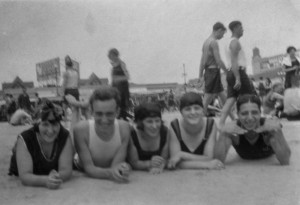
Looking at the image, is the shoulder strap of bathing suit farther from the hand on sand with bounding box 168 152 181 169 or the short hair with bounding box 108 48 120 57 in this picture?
the short hair with bounding box 108 48 120 57

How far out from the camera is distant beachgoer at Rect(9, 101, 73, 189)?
2.71 metres

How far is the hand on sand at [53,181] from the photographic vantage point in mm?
2607

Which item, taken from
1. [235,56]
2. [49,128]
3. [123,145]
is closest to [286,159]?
[123,145]

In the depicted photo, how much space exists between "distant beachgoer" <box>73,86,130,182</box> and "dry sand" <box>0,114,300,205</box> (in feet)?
0.42

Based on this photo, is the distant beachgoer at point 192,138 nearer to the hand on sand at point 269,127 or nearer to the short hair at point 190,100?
the short hair at point 190,100

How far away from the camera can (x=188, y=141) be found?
3.28 m

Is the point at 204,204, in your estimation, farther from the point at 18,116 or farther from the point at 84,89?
the point at 84,89

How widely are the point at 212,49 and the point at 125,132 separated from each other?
8.48 ft

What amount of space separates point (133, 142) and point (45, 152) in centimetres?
76

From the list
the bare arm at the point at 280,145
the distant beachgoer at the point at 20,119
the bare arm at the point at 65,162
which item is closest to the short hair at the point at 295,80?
the bare arm at the point at 280,145

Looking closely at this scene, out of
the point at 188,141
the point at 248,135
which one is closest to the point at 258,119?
the point at 248,135

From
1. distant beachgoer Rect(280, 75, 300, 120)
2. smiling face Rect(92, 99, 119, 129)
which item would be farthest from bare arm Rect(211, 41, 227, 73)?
smiling face Rect(92, 99, 119, 129)

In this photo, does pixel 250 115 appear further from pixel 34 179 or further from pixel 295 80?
pixel 295 80

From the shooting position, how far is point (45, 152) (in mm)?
2824
